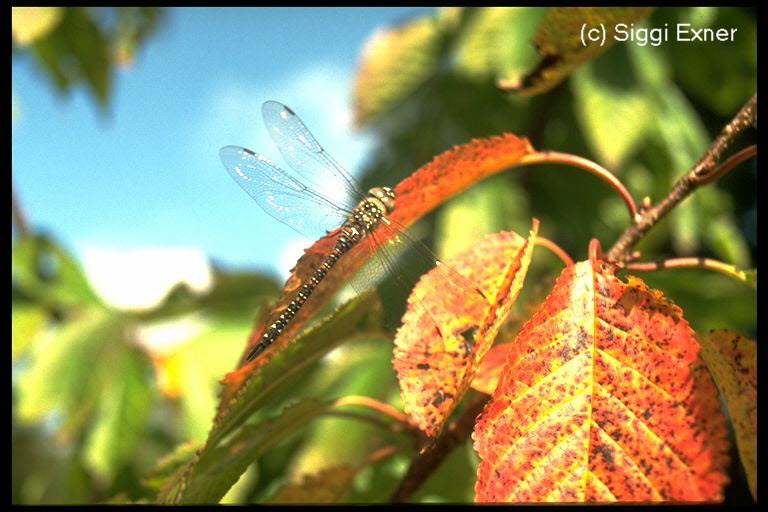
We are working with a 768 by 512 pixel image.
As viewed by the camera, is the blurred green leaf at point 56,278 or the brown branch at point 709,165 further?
the blurred green leaf at point 56,278

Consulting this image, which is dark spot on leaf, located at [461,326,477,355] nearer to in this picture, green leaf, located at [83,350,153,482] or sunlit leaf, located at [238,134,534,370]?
sunlit leaf, located at [238,134,534,370]

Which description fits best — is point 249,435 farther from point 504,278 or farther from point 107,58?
point 107,58

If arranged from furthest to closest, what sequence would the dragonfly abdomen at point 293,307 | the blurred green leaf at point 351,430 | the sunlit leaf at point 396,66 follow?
the sunlit leaf at point 396,66 → the blurred green leaf at point 351,430 → the dragonfly abdomen at point 293,307

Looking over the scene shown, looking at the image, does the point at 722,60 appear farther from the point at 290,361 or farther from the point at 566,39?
the point at 290,361

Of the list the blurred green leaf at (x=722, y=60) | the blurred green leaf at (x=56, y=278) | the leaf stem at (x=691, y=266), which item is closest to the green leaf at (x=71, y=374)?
the blurred green leaf at (x=56, y=278)

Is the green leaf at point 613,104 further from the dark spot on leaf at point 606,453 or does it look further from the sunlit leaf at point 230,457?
the dark spot on leaf at point 606,453
